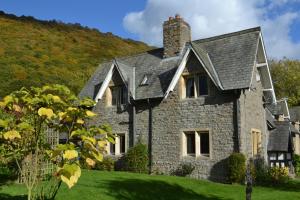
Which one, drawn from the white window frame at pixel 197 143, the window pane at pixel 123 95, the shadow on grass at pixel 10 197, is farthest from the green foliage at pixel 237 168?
the shadow on grass at pixel 10 197

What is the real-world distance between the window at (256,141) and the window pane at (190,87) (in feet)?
13.1

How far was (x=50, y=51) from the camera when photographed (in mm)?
66062

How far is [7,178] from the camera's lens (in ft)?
53.5

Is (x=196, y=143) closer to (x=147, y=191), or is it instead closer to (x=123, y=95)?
(x=123, y=95)

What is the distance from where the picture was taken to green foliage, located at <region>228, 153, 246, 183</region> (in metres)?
19.7

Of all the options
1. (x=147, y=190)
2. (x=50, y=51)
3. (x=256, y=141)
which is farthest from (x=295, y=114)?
(x=50, y=51)

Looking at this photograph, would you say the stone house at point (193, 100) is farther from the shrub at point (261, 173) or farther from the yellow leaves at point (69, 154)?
the yellow leaves at point (69, 154)

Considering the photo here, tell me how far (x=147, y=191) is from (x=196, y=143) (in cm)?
676

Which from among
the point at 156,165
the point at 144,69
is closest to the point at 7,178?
the point at 156,165

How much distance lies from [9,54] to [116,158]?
39.7m

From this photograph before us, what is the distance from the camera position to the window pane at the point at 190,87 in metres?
22.7

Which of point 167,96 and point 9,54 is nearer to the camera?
point 167,96

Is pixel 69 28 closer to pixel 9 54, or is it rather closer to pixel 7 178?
pixel 9 54

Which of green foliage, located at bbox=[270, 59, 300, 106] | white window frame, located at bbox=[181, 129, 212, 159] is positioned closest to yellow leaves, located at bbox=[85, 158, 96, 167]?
white window frame, located at bbox=[181, 129, 212, 159]
